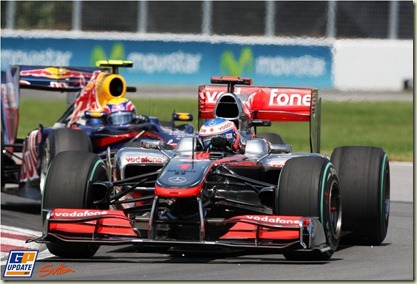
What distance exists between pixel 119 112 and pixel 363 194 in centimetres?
484

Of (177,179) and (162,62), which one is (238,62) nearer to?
(162,62)

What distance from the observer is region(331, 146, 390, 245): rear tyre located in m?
12.0

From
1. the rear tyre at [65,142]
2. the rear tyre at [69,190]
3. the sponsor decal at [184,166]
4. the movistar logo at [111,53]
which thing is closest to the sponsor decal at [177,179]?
the sponsor decal at [184,166]

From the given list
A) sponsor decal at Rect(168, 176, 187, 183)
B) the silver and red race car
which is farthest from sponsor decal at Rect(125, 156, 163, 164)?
sponsor decal at Rect(168, 176, 187, 183)

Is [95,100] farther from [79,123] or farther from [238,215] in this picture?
[238,215]

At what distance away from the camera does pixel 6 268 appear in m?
10.1

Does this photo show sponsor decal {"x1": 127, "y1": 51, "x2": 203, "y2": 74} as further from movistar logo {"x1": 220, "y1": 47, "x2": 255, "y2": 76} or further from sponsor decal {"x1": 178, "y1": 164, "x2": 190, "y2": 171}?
sponsor decal {"x1": 178, "y1": 164, "x2": 190, "y2": 171}

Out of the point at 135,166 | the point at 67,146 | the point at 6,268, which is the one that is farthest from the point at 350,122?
the point at 6,268

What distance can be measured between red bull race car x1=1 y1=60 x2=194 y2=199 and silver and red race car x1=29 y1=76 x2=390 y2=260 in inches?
87.4

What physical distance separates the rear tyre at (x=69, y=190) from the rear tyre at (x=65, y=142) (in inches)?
118

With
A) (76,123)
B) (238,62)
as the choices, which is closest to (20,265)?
(76,123)

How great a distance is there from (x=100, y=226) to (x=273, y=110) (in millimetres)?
3298

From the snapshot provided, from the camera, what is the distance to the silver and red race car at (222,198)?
10.6 m

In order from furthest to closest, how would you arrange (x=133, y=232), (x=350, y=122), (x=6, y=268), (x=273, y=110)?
(x=350, y=122) → (x=273, y=110) → (x=133, y=232) → (x=6, y=268)
